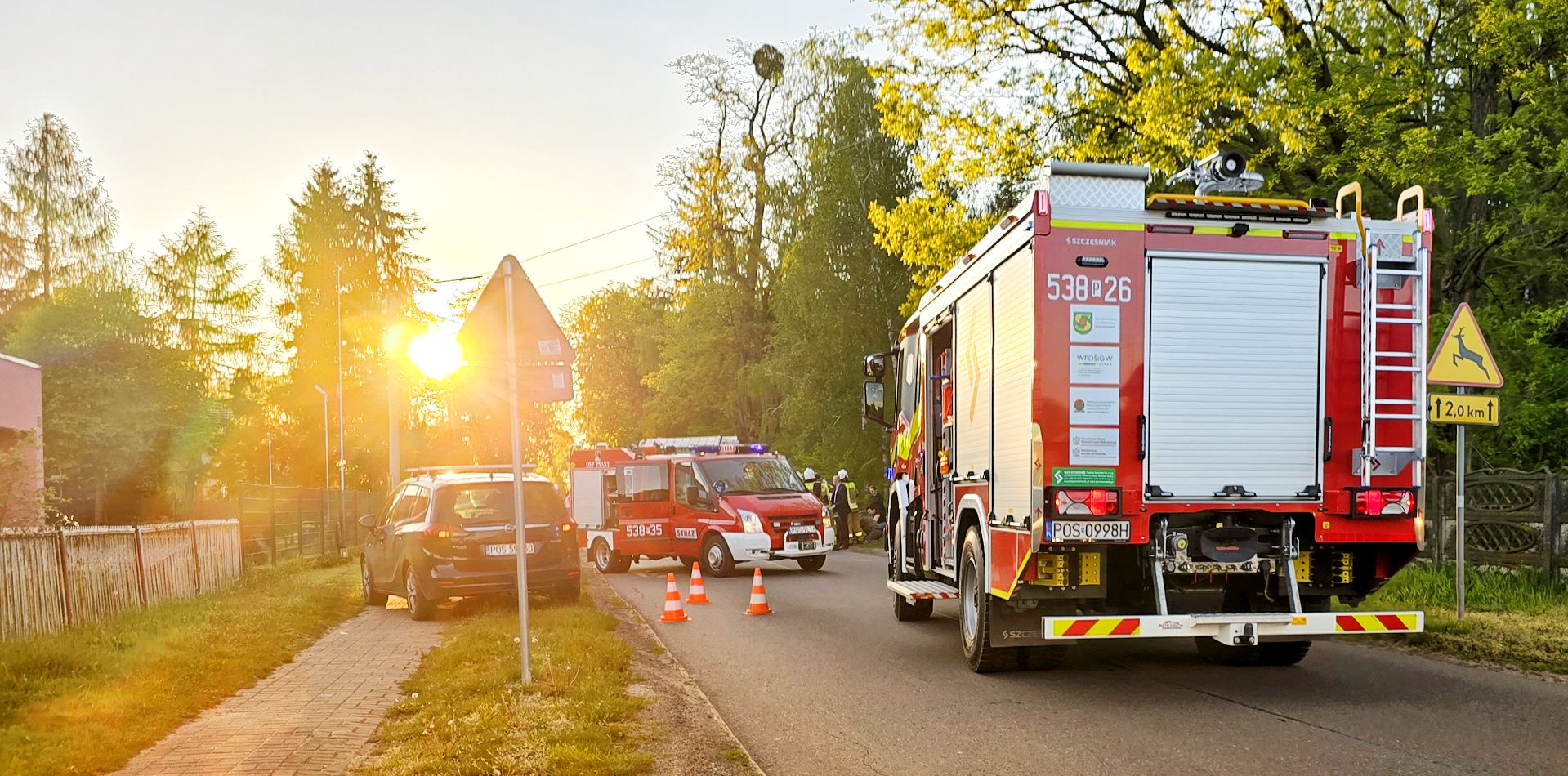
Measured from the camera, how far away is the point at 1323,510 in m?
8.44

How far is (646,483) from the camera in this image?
869 inches

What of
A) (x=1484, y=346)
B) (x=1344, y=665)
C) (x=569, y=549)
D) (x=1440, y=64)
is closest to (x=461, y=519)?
(x=569, y=549)

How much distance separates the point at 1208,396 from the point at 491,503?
8909mm

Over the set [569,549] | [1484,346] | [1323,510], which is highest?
[1484,346]

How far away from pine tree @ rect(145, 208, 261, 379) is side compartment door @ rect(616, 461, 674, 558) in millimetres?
42456

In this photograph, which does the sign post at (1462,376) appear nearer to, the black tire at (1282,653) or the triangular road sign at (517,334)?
the black tire at (1282,653)

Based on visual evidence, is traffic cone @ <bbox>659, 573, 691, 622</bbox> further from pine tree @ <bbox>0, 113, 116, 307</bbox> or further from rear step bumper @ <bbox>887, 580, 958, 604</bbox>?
pine tree @ <bbox>0, 113, 116, 307</bbox>

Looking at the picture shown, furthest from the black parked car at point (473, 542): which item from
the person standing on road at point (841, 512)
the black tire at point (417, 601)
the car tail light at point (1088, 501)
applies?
the person standing on road at point (841, 512)

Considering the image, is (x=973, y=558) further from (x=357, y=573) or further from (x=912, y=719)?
(x=357, y=573)

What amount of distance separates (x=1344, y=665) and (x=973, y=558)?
2737 mm

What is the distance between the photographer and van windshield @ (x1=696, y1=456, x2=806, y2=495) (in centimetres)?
2095

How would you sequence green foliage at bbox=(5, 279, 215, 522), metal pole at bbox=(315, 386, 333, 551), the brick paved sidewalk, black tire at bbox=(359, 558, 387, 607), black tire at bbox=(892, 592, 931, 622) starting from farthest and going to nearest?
1. metal pole at bbox=(315, 386, 333, 551)
2. green foliage at bbox=(5, 279, 215, 522)
3. black tire at bbox=(359, 558, 387, 607)
4. black tire at bbox=(892, 592, 931, 622)
5. the brick paved sidewalk

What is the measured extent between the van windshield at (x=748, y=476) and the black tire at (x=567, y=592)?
5.48 meters

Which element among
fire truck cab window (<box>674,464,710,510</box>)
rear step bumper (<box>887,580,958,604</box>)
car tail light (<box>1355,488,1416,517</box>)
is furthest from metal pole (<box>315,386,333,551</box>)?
car tail light (<box>1355,488,1416,517</box>)
